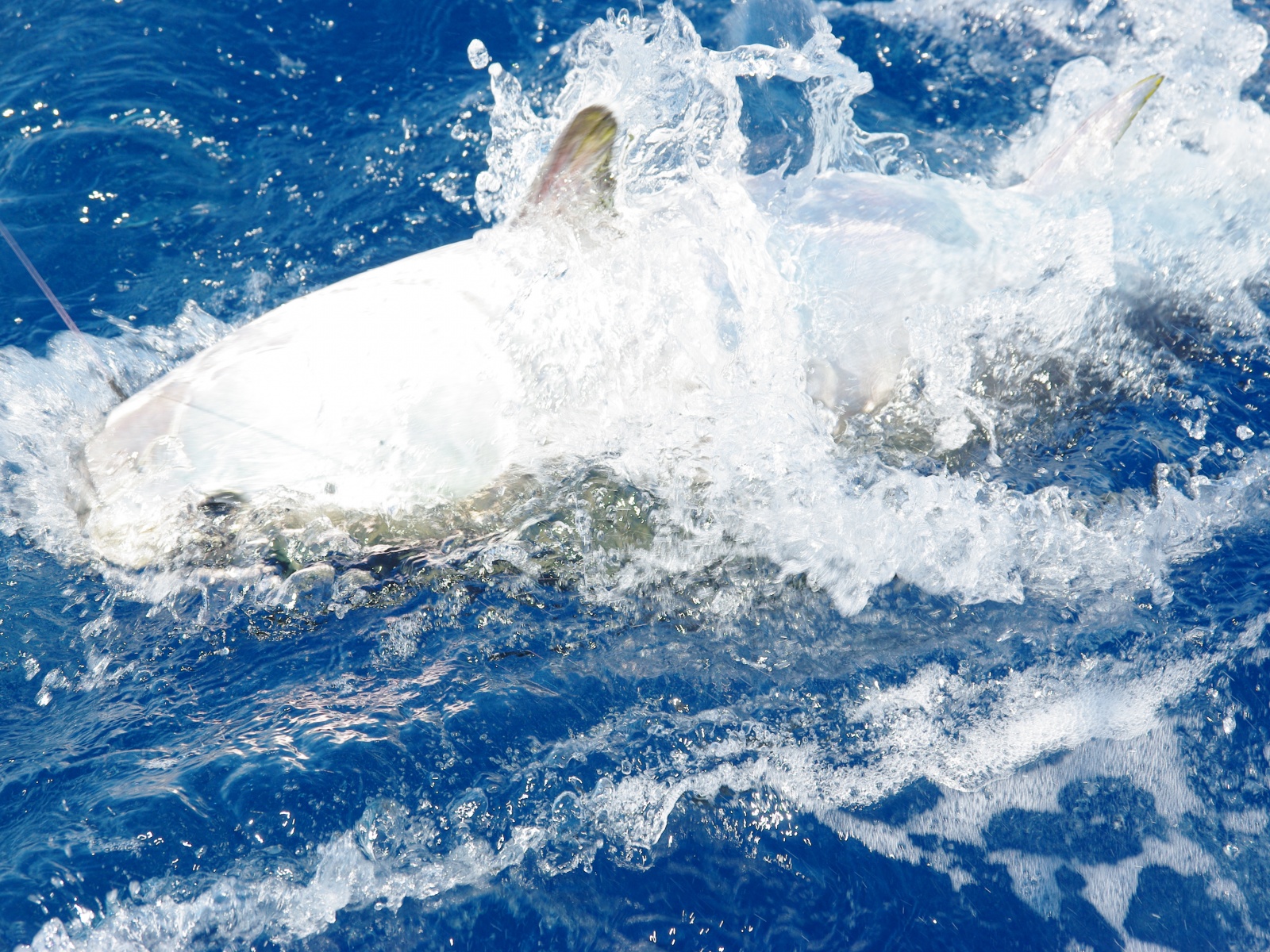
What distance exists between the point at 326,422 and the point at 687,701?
1.33 meters

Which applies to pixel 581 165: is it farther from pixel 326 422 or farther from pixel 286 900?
pixel 286 900

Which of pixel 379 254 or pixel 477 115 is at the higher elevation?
pixel 477 115

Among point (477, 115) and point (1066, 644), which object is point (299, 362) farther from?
point (1066, 644)

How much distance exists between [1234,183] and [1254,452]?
99 cm

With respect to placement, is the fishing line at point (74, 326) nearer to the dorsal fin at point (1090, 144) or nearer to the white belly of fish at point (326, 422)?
the white belly of fish at point (326, 422)

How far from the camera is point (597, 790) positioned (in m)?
2.57

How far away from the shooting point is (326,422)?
2682mm

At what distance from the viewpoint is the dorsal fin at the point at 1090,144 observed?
10.6ft

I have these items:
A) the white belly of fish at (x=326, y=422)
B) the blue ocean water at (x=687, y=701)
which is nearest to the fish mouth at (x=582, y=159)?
the white belly of fish at (x=326, y=422)

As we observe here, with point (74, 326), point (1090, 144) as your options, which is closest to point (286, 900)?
point (74, 326)

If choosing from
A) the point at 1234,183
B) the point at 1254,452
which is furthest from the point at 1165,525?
the point at 1234,183

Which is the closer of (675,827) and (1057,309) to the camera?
(675,827)

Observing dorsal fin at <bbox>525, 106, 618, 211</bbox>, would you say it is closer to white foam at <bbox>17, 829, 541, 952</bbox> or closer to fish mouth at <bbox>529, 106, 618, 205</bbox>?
fish mouth at <bbox>529, 106, 618, 205</bbox>

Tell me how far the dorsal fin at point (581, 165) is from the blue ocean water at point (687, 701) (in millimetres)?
827
